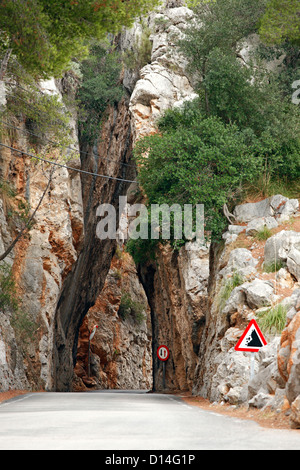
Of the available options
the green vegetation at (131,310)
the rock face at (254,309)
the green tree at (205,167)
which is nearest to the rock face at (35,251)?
the green tree at (205,167)

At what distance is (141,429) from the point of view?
7102 mm

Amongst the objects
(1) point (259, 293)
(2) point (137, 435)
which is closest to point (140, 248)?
(1) point (259, 293)

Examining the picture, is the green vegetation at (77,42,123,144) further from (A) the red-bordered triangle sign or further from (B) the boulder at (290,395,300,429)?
(B) the boulder at (290,395,300,429)

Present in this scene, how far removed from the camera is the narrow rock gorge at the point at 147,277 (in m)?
15.3

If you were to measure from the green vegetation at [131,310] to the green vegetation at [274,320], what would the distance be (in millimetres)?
42115

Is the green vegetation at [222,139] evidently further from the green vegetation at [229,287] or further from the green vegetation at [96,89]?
the green vegetation at [96,89]

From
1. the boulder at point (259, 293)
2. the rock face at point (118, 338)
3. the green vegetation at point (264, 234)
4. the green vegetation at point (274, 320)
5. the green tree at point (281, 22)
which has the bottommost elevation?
the rock face at point (118, 338)

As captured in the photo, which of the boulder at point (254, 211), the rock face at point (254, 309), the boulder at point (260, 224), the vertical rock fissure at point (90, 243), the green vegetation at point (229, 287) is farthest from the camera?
the vertical rock fissure at point (90, 243)

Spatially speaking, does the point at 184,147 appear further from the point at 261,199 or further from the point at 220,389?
the point at 220,389

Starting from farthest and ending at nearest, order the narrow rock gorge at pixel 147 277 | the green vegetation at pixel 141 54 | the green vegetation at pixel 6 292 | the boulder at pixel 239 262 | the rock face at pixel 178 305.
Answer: the green vegetation at pixel 141 54 → the rock face at pixel 178 305 → the green vegetation at pixel 6 292 → the boulder at pixel 239 262 → the narrow rock gorge at pixel 147 277

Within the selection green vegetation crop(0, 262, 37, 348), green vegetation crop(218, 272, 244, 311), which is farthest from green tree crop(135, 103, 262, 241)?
green vegetation crop(0, 262, 37, 348)

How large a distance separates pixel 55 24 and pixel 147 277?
21.8 meters

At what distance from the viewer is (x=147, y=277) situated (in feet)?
115

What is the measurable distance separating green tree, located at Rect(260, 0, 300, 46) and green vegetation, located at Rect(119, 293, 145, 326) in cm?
3444
